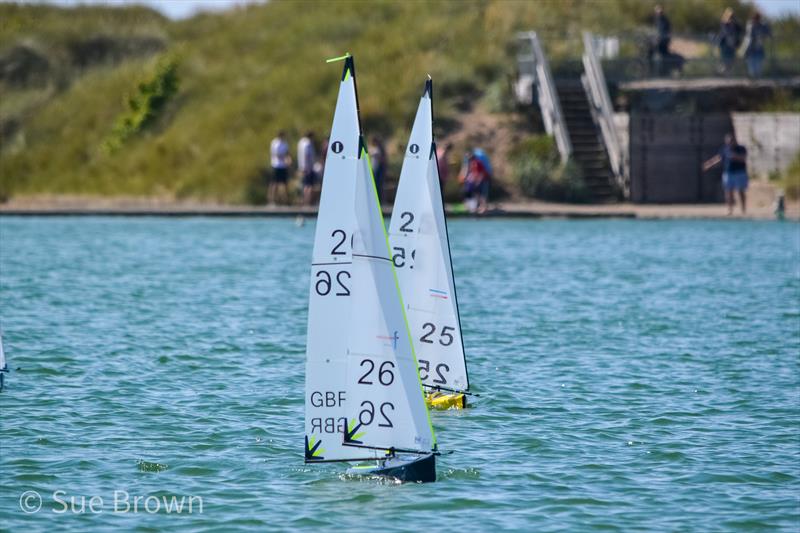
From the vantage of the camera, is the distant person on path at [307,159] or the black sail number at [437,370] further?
the distant person on path at [307,159]

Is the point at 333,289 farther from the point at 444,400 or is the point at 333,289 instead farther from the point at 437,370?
the point at 444,400

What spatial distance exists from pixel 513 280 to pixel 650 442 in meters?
15.7

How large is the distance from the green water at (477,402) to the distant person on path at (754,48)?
497 inches

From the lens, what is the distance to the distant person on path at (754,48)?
153 ft

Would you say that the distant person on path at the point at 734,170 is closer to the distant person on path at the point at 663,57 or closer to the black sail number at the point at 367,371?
the distant person on path at the point at 663,57

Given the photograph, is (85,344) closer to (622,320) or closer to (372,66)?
(622,320)

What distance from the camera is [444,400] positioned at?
17594 mm

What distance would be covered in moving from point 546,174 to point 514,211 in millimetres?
3017

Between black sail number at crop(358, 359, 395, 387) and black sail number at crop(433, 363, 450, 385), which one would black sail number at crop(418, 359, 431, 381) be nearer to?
black sail number at crop(433, 363, 450, 385)

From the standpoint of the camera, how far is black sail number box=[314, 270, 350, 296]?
12.9 m

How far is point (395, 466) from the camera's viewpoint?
13.7 metres

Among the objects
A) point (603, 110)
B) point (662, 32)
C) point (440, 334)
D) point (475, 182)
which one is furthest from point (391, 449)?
point (662, 32)

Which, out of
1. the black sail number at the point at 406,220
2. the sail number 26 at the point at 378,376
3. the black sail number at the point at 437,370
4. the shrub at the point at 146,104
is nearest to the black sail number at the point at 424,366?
the black sail number at the point at 437,370

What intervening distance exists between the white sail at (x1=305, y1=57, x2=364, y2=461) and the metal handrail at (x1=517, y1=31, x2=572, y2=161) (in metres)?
32.4
